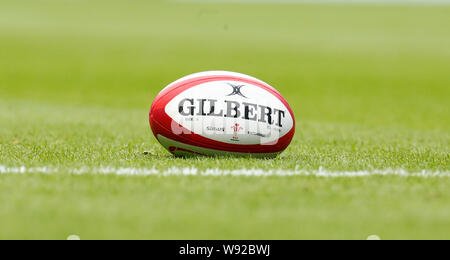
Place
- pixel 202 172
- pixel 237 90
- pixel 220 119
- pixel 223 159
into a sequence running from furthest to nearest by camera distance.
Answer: pixel 237 90
pixel 220 119
pixel 223 159
pixel 202 172

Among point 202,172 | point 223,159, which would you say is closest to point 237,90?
point 223,159

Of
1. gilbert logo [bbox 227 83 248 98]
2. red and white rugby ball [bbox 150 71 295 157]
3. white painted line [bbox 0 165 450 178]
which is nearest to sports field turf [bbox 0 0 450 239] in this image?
white painted line [bbox 0 165 450 178]

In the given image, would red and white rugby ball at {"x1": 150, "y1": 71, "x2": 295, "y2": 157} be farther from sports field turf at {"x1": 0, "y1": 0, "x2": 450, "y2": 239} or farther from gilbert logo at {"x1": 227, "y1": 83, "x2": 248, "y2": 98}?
sports field turf at {"x1": 0, "y1": 0, "x2": 450, "y2": 239}

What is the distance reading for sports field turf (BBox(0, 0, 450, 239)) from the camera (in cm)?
358

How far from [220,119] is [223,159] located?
0.41m

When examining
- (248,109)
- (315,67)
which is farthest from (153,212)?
(315,67)

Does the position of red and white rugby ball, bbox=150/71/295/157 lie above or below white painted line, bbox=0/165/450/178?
above

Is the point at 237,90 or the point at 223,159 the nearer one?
the point at 223,159

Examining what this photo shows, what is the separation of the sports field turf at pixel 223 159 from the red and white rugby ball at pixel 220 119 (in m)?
0.26

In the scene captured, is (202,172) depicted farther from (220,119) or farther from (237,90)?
(237,90)

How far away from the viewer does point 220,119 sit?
18.7ft

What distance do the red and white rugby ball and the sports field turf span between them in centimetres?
26

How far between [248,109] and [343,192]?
5.68 feet

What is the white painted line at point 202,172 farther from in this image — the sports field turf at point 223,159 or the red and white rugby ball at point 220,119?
the red and white rugby ball at point 220,119
